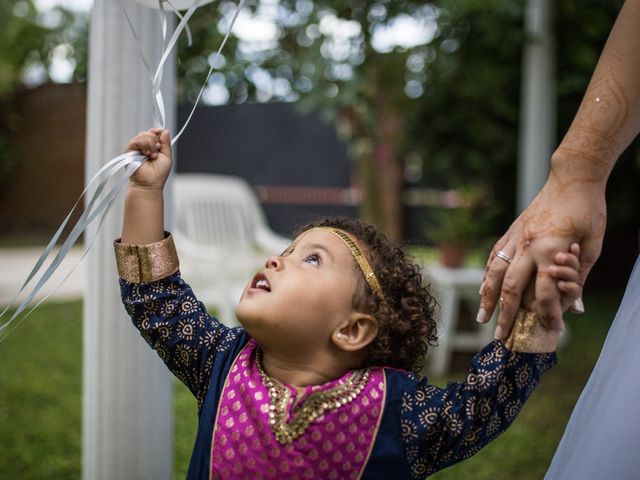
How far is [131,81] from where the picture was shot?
5.24 ft

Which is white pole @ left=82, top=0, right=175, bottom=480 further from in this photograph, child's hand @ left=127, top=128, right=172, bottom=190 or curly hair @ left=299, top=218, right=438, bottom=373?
curly hair @ left=299, top=218, right=438, bottom=373

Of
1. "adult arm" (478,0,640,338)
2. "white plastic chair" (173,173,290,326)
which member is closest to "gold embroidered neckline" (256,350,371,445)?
"adult arm" (478,0,640,338)

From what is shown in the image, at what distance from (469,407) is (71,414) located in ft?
9.11

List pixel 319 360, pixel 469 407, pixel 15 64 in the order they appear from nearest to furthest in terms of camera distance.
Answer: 1. pixel 469 407
2. pixel 319 360
3. pixel 15 64

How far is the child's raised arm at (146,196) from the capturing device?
1.28 meters

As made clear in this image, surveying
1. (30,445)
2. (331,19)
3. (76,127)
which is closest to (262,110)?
(76,127)

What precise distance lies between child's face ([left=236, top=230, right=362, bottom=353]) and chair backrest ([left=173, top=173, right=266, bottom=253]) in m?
4.05

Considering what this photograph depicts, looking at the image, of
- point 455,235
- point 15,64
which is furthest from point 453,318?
point 15,64

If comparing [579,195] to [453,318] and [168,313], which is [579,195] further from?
[453,318]

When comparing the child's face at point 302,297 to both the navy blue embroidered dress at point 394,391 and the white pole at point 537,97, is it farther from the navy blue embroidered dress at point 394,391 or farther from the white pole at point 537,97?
the white pole at point 537,97

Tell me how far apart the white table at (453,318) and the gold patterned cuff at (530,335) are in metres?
3.03

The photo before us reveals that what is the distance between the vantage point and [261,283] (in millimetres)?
1242

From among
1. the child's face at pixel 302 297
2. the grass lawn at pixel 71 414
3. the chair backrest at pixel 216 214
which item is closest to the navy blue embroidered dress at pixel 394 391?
the child's face at pixel 302 297

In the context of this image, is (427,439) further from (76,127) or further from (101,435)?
(76,127)
